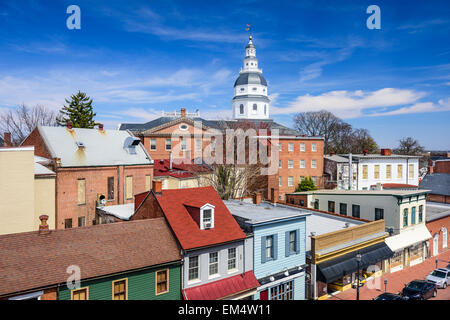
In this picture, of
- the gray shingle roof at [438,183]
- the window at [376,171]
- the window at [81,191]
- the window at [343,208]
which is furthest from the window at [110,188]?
the gray shingle roof at [438,183]

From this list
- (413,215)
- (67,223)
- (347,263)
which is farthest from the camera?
(413,215)

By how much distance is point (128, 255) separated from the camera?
13.8 meters

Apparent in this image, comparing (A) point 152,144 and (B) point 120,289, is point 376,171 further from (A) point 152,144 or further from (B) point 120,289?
(B) point 120,289

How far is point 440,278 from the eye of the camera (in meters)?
23.6

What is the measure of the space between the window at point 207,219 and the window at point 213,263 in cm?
146

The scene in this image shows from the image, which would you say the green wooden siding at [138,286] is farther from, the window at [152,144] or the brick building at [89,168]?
the window at [152,144]

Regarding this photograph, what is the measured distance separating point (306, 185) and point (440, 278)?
22447 mm

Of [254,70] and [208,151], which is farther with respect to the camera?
[254,70]

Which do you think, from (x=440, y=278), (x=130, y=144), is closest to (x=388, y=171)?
(x=440, y=278)

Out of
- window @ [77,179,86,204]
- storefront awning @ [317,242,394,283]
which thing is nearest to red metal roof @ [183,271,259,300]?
storefront awning @ [317,242,394,283]

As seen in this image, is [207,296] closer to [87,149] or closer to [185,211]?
[185,211]

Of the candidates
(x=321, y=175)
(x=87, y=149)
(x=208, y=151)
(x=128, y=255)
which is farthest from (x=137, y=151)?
(x=321, y=175)

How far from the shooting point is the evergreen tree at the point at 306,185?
4475cm

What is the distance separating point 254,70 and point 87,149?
7622 centimetres
